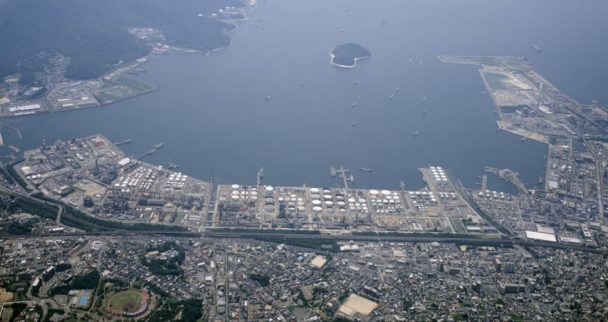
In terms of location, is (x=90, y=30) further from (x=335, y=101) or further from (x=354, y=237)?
(x=354, y=237)

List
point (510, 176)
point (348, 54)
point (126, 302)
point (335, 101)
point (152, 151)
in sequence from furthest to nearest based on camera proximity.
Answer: point (348, 54)
point (335, 101)
point (510, 176)
point (152, 151)
point (126, 302)

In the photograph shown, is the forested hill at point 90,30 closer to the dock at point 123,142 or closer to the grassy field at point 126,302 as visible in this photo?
the dock at point 123,142

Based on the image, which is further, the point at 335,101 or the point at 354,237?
the point at 335,101

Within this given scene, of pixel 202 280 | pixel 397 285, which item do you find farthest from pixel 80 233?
pixel 397 285

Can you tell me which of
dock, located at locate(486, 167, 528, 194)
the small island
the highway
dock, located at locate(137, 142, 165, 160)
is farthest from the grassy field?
the small island

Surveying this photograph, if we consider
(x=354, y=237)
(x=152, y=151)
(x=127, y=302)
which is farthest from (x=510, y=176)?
(x=127, y=302)

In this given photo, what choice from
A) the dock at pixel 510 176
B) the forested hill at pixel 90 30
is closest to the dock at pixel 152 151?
the forested hill at pixel 90 30

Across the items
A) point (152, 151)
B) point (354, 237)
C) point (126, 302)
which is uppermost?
point (152, 151)

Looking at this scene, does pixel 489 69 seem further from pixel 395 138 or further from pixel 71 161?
pixel 71 161

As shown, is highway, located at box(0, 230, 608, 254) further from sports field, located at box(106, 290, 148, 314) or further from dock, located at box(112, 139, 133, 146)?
dock, located at box(112, 139, 133, 146)
